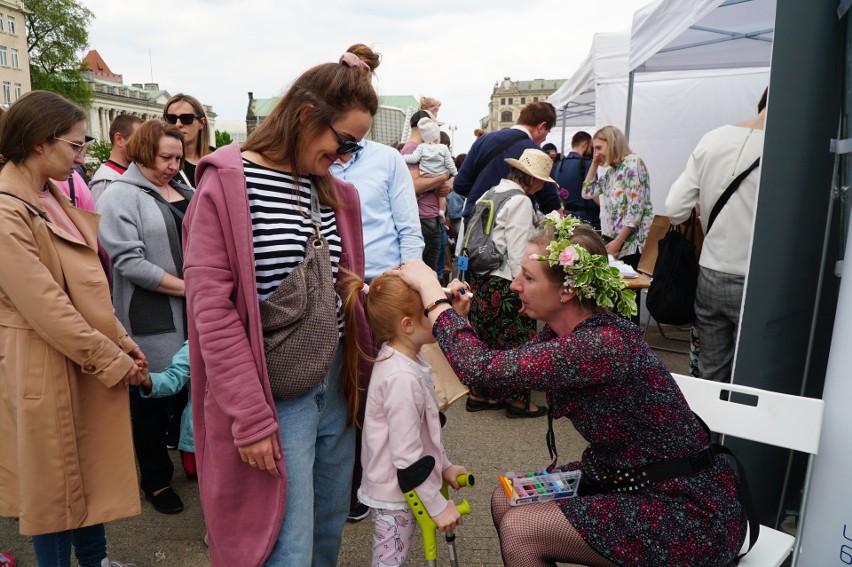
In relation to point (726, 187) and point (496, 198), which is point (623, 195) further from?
point (726, 187)

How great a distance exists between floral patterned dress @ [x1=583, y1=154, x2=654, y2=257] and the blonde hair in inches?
2.4

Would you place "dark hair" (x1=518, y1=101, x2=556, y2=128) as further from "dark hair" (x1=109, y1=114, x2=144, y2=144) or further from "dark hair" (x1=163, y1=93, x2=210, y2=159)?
"dark hair" (x1=109, y1=114, x2=144, y2=144)

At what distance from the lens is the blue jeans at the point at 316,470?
5.08ft

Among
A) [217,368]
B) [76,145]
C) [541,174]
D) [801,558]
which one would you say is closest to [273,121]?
[217,368]

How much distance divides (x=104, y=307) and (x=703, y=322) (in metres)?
2.92

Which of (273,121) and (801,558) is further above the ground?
(273,121)

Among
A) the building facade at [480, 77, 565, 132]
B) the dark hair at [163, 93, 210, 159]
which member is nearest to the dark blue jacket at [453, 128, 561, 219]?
the dark hair at [163, 93, 210, 159]

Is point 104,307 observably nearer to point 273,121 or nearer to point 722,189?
point 273,121

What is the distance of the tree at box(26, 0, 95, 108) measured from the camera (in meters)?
43.5

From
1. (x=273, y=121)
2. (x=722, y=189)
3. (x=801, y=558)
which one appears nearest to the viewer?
(x=273, y=121)

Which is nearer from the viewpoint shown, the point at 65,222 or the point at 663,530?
the point at 663,530

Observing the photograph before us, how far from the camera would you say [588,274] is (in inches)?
67.8

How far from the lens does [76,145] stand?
84.2 inches

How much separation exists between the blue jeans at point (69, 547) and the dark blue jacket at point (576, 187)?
556cm
